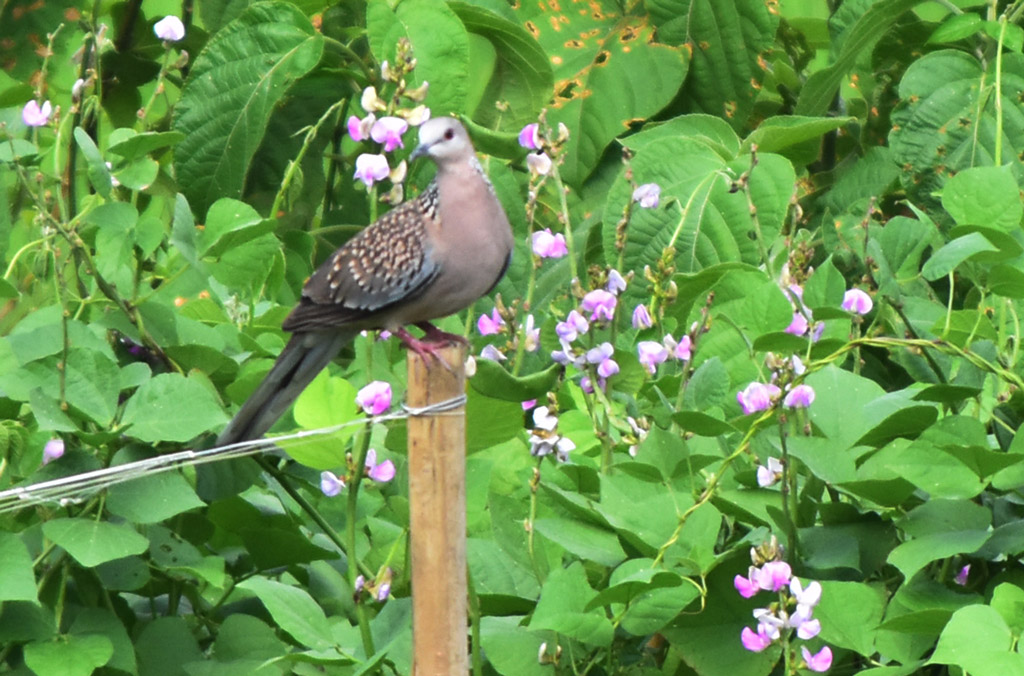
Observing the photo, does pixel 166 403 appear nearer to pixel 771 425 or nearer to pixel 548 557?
pixel 548 557

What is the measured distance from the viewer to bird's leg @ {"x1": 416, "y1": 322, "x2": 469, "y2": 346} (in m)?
1.74

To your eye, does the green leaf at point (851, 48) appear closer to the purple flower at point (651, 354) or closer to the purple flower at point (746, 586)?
the purple flower at point (651, 354)

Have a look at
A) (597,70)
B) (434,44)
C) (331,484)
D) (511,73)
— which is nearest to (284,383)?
(331,484)

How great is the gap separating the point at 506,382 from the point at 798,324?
1.26 feet

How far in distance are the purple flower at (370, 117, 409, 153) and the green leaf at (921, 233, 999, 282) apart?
2.10 ft

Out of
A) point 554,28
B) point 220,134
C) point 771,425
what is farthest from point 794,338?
point 554,28

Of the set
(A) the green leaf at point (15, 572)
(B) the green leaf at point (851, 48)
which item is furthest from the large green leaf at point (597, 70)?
(A) the green leaf at point (15, 572)

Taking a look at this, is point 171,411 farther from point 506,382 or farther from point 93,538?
point 506,382

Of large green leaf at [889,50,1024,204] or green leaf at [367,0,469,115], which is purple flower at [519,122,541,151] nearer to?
green leaf at [367,0,469,115]

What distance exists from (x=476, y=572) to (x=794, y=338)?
512mm

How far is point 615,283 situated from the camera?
6.23 feet

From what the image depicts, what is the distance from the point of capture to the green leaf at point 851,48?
3.03 metres

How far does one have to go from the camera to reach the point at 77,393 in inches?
74.4

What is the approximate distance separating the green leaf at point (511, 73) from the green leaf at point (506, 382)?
143 cm
